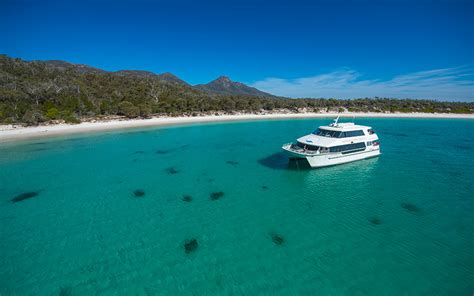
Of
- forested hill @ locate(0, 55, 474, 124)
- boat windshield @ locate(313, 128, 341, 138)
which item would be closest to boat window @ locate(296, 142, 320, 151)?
boat windshield @ locate(313, 128, 341, 138)

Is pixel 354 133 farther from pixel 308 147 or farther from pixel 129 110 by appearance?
pixel 129 110

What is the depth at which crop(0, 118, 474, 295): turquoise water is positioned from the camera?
30.3 feet

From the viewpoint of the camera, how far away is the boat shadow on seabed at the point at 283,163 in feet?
79.5

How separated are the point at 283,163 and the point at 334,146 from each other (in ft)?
20.7

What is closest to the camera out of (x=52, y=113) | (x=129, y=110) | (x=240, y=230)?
(x=240, y=230)

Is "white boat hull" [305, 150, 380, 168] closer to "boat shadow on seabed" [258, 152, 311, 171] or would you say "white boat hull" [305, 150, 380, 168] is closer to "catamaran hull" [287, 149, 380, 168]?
"catamaran hull" [287, 149, 380, 168]

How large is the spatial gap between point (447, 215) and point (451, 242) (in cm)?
379

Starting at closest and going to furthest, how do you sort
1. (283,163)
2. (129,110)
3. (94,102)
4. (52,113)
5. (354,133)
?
(354,133)
(283,163)
(52,113)
(129,110)
(94,102)

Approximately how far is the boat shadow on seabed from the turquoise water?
1.14 feet

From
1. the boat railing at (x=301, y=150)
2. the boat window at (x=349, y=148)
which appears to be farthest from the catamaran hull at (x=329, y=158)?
the boat window at (x=349, y=148)

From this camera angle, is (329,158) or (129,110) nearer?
(329,158)

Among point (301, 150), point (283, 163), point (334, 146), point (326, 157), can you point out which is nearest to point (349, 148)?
point (334, 146)

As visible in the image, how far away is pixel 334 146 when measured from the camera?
23250 mm

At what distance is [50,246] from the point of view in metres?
11.9
